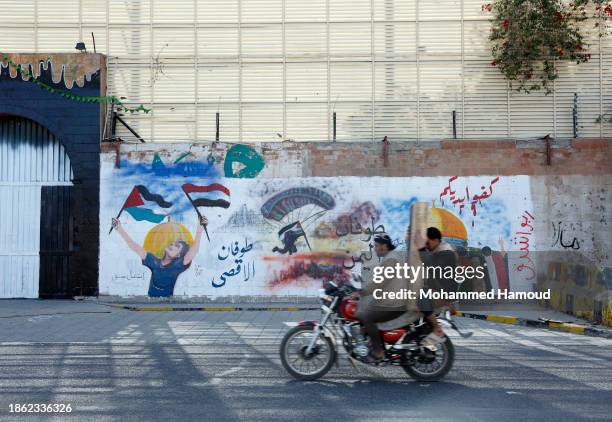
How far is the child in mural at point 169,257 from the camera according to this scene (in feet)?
59.9

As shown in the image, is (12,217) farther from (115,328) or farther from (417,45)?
(417,45)

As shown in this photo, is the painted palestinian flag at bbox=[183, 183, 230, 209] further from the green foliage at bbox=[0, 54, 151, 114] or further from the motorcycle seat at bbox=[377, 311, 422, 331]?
the motorcycle seat at bbox=[377, 311, 422, 331]

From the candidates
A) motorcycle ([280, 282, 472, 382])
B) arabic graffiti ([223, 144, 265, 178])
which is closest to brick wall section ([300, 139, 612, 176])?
arabic graffiti ([223, 144, 265, 178])

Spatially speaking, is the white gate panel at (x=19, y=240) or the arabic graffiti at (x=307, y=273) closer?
the arabic graffiti at (x=307, y=273)

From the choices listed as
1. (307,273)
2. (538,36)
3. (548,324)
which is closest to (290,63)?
(307,273)

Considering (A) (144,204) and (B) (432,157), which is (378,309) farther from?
(A) (144,204)

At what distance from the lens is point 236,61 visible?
19141 mm

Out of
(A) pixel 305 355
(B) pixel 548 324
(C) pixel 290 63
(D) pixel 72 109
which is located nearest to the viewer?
(A) pixel 305 355

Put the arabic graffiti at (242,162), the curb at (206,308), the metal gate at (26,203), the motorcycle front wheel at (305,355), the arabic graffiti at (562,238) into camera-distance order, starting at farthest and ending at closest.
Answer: the metal gate at (26,203), the arabic graffiti at (242,162), the arabic graffiti at (562,238), the curb at (206,308), the motorcycle front wheel at (305,355)

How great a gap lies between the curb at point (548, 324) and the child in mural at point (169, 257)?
7.20m

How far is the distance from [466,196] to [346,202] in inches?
127

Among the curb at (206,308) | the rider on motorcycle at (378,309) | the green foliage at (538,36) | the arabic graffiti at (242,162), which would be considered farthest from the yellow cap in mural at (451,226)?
the rider on motorcycle at (378,309)

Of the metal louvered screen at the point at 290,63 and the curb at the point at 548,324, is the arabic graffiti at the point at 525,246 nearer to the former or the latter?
the metal louvered screen at the point at 290,63

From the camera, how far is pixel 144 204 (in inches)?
723
